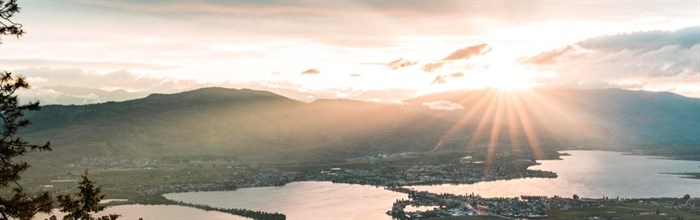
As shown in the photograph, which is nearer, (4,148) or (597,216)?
(4,148)

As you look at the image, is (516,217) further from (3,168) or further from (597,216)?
(3,168)

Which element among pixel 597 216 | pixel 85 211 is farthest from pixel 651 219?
pixel 85 211

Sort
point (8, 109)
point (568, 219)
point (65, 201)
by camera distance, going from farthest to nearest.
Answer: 1. point (568, 219)
2. point (65, 201)
3. point (8, 109)

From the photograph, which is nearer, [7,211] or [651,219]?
[7,211]

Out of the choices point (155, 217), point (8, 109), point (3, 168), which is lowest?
point (155, 217)

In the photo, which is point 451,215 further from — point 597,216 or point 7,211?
point 7,211

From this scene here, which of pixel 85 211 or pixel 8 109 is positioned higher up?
pixel 8 109

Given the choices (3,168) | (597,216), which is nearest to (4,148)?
(3,168)

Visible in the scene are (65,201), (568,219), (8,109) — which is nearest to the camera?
(8,109)

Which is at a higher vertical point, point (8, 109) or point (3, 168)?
point (8, 109)
